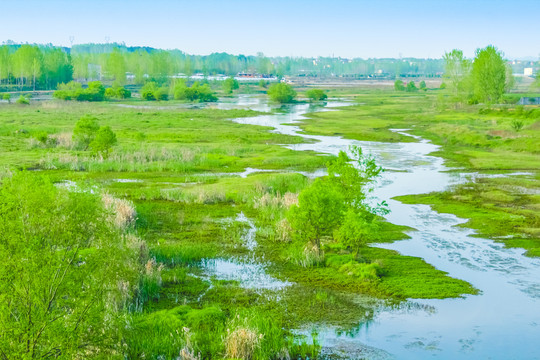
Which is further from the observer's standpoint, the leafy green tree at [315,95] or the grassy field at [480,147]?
the leafy green tree at [315,95]

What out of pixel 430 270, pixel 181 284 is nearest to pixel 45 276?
pixel 181 284

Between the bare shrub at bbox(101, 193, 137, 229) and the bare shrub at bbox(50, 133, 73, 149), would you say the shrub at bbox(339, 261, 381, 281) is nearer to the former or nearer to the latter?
the bare shrub at bbox(101, 193, 137, 229)

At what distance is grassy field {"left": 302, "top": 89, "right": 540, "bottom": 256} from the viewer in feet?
136

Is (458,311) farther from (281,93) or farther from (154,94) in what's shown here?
(154,94)

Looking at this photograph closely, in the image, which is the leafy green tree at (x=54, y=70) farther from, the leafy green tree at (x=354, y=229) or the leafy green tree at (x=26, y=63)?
the leafy green tree at (x=354, y=229)

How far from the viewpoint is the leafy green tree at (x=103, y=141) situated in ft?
202

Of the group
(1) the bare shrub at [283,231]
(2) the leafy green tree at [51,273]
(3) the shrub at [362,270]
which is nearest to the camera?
(2) the leafy green tree at [51,273]

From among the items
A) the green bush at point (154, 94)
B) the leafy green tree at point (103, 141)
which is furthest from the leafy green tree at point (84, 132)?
the green bush at point (154, 94)

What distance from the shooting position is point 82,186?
1852cm

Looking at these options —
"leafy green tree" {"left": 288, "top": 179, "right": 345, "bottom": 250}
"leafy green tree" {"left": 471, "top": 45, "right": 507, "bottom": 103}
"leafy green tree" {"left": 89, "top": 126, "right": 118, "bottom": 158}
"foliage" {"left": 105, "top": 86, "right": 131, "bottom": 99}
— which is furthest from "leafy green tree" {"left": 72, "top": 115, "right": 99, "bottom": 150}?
"foliage" {"left": 105, "top": 86, "right": 131, "bottom": 99}

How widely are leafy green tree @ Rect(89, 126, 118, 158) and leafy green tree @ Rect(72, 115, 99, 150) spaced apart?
4.43 m

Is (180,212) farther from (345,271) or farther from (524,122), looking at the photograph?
(524,122)

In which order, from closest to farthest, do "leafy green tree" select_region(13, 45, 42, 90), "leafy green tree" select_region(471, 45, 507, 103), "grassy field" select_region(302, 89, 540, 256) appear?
1. "grassy field" select_region(302, 89, 540, 256)
2. "leafy green tree" select_region(471, 45, 507, 103)
3. "leafy green tree" select_region(13, 45, 42, 90)

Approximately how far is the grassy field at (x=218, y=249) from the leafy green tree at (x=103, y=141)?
1023mm
